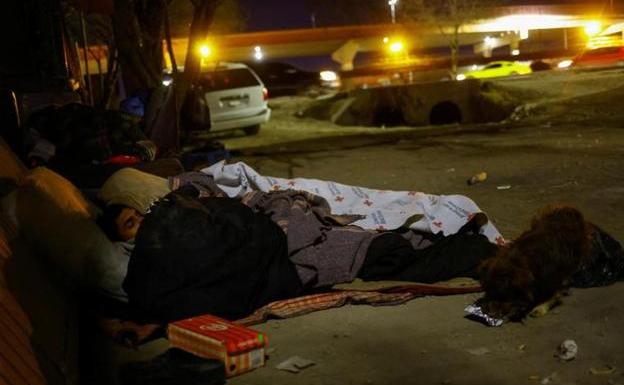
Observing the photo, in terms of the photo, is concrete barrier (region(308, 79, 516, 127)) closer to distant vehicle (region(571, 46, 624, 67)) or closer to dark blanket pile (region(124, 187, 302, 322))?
distant vehicle (region(571, 46, 624, 67))

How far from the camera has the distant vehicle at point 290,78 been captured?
2864 cm

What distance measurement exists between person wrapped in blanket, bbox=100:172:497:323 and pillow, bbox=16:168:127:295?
17cm

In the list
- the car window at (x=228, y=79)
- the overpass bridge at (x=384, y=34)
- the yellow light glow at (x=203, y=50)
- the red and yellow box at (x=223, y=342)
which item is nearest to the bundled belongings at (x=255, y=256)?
the red and yellow box at (x=223, y=342)

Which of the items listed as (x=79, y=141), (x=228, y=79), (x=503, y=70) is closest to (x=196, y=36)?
(x=79, y=141)

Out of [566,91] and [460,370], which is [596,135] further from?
[460,370]

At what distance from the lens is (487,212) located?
6.13 metres

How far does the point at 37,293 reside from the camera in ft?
11.2

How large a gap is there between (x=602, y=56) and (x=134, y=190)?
23490 mm

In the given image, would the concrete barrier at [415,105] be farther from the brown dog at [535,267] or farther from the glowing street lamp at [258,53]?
the glowing street lamp at [258,53]

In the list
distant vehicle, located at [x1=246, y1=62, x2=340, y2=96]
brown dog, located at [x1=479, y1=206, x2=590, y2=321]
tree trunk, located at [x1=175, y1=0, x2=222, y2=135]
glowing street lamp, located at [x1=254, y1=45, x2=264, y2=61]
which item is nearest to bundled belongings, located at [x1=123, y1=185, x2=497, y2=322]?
brown dog, located at [x1=479, y1=206, x2=590, y2=321]

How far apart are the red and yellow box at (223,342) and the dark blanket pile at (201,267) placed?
37 centimetres

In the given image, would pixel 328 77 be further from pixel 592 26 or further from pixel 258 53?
pixel 592 26

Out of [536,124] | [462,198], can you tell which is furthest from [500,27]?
[462,198]

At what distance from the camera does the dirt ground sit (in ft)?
10.5
